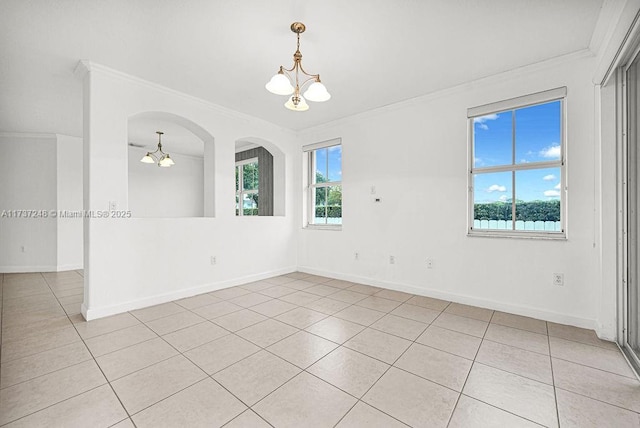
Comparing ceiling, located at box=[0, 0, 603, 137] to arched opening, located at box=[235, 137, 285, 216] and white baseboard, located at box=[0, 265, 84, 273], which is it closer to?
arched opening, located at box=[235, 137, 285, 216]

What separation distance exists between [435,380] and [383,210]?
2564 millimetres

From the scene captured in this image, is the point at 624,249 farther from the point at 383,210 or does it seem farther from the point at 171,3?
the point at 171,3

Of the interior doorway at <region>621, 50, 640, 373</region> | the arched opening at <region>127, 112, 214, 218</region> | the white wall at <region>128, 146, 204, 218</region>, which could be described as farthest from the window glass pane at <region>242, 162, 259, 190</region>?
the interior doorway at <region>621, 50, 640, 373</region>

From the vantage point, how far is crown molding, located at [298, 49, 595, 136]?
9.10 feet

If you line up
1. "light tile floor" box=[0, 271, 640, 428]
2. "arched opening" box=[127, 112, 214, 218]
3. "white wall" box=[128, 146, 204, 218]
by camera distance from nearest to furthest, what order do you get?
"light tile floor" box=[0, 271, 640, 428]
"arched opening" box=[127, 112, 214, 218]
"white wall" box=[128, 146, 204, 218]

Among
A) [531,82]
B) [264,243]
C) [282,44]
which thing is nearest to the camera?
[282,44]

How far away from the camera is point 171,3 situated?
2.11 m

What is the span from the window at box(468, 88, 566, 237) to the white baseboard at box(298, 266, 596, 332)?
788 millimetres

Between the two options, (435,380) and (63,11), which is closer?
(435,380)

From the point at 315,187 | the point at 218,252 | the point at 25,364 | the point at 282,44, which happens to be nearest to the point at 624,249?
the point at 282,44

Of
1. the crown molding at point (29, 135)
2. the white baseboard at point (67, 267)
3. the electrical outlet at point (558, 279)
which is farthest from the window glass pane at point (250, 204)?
the electrical outlet at point (558, 279)

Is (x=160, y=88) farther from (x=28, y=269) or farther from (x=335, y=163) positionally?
(x=28, y=269)

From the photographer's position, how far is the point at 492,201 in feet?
11.0

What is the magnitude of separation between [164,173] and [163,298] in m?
5.28
